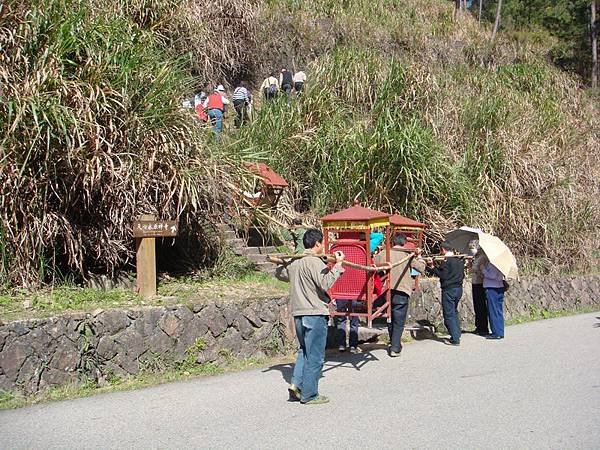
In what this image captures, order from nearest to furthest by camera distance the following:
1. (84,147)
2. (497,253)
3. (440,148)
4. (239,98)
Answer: (84,147), (497,253), (440,148), (239,98)

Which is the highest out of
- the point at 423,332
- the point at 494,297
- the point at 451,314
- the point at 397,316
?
the point at 397,316

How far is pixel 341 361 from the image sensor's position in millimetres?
8352

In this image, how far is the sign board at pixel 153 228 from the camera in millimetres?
8062

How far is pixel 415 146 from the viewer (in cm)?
1301

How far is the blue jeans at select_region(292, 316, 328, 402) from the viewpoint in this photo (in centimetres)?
618

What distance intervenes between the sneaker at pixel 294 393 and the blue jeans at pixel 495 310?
517cm

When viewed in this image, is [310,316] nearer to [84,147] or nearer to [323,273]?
[323,273]

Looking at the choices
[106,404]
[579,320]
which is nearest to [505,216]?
[579,320]

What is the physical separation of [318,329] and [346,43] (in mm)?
16627

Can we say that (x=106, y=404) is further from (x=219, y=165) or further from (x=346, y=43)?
(x=346, y=43)

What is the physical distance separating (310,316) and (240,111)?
33.6 ft

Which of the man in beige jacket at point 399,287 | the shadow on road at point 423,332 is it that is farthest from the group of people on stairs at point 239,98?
the shadow on road at point 423,332

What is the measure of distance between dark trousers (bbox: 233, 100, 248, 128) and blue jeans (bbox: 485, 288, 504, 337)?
7316 mm

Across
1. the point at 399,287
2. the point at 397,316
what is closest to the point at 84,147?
the point at 399,287
